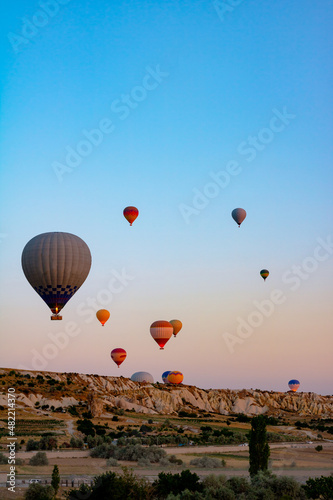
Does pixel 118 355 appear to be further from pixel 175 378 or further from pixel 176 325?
pixel 175 378

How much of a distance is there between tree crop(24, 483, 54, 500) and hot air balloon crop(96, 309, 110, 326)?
234 ft

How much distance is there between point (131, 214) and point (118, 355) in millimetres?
42012

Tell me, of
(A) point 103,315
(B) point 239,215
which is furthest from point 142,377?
(B) point 239,215

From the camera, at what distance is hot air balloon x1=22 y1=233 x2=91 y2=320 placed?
61.5 metres

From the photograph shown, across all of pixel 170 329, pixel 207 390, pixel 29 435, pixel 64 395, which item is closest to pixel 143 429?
pixel 29 435

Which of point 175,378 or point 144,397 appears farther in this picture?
point 175,378

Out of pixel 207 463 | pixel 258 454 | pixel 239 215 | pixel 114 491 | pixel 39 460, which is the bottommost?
pixel 207 463

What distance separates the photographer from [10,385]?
91.4 metres

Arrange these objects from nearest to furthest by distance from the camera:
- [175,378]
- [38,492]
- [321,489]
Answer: [38,492], [321,489], [175,378]

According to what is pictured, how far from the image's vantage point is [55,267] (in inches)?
2413

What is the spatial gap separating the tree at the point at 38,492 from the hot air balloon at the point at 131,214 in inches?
2090

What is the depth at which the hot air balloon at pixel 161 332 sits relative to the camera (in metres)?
104

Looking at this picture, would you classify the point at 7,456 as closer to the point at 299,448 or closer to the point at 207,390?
the point at 299,448

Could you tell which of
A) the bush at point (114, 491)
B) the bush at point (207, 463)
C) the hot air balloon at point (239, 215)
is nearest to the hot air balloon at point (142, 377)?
the hot air balloon at point (239, 215)
